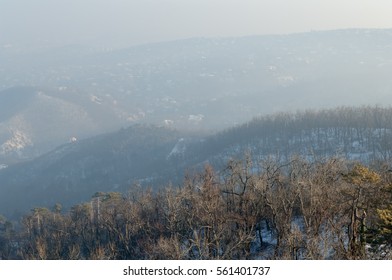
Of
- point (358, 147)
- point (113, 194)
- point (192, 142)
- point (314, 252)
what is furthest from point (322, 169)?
point (192, 142)

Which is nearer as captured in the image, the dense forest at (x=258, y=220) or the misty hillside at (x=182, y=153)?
the dense forest at (x=258, y=220)

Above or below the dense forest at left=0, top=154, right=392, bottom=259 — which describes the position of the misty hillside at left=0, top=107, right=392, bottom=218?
below

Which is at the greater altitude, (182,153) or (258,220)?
(258,220)

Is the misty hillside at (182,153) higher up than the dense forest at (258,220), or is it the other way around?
the dense forest at (258,220)

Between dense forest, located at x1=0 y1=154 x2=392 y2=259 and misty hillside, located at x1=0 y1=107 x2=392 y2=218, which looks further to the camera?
misty hillside, located at x1=0 y1=107 x2=392 y2=218

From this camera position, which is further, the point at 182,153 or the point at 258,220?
the point at 182,153
